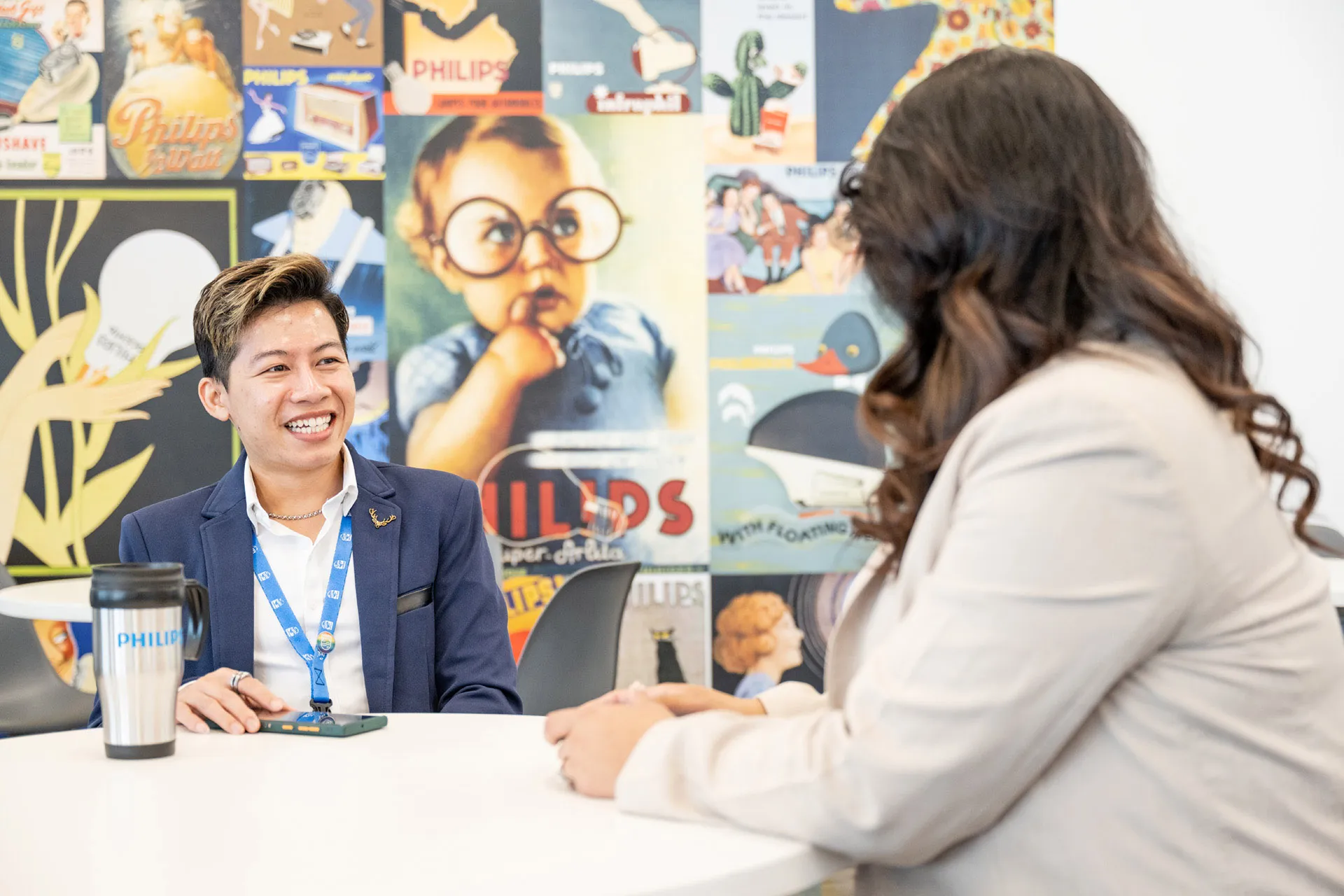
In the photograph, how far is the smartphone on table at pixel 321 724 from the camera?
5.05ft

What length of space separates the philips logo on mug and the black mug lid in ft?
0.12

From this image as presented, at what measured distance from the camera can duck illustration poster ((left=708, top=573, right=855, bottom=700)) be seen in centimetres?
460

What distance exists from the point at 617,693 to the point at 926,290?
1.93ft

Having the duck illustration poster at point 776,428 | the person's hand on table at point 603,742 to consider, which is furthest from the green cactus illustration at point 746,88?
the person's hand on table at point 603,742

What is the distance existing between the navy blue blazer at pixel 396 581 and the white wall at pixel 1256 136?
3587mm

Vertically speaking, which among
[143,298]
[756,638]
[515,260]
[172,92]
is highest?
[172,92]

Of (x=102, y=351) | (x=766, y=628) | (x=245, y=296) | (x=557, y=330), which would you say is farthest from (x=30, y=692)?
(x=766, y=628)

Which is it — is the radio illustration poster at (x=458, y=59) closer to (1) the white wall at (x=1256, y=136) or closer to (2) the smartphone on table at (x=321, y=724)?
(1) the white wall at (x=1256, y=136)

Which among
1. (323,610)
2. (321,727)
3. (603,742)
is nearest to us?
(603,742)

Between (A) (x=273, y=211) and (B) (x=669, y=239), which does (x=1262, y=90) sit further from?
(A) (x=273, y=211)

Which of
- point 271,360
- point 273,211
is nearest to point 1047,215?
point 271,360

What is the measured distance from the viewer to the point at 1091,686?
3.28 feet

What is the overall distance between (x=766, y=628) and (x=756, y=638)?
0.06 metres

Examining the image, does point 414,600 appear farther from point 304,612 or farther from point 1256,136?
point 1256,136
